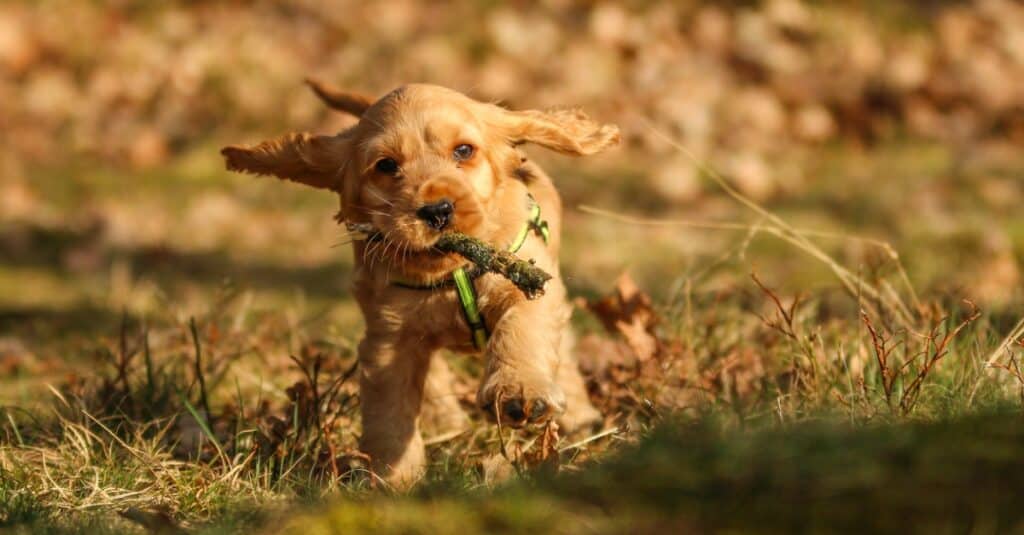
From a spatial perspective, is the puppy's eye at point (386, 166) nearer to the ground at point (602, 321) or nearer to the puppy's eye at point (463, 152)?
the puppy's eye at point (463, 152)

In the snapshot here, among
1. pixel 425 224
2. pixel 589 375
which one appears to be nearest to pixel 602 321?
pixel 589 375

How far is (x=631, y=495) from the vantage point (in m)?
1.68

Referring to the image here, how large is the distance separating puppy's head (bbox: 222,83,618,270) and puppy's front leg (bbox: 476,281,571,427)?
21 cm

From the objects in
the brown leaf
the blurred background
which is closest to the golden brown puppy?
the brown leaf

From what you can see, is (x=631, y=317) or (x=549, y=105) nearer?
(x=631, y=317)

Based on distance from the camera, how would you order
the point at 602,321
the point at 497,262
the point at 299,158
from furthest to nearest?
the point at 602,321 → the point at 299,158 → the point at 497,262

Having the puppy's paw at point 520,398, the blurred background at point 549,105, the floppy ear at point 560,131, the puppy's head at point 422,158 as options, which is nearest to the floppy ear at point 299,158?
the puppy's head at point 422,158

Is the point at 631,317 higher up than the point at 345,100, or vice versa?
the point at 345,100

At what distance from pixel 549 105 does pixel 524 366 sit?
4932mm

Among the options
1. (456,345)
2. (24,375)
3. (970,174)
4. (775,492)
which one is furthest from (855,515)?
(970,174)

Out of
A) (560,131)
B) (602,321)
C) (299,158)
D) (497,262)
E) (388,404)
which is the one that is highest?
(560,131)

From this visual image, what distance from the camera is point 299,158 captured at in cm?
307

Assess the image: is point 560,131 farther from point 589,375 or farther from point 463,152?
point 589,375

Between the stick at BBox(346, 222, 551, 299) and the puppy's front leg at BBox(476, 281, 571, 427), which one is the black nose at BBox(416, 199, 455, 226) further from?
the puppy's front leg at BBox(476, 281, 571, 427)
